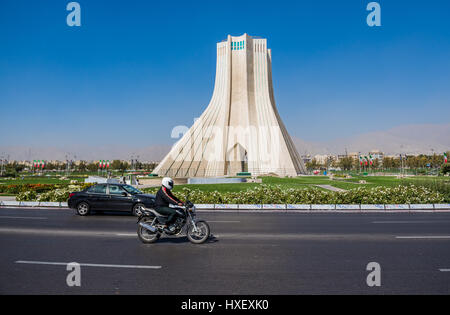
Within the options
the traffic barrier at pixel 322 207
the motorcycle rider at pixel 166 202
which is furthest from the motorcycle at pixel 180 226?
the traffic barrier at pixel 322 207

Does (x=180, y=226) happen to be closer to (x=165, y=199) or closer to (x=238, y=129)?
(x=165, y=199)

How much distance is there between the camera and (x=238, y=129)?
4825 centimetres

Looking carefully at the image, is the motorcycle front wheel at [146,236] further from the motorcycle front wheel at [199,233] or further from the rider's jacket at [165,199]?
the motorcycle front wheel at [199,233]

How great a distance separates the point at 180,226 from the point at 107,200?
21.6 feet

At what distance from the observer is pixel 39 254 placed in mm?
6523

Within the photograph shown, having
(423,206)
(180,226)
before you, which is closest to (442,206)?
(423,206)

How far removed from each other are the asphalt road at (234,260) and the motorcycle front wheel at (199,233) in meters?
0.22

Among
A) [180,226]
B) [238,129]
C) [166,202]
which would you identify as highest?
[238,129]

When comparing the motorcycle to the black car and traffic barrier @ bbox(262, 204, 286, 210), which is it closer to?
the black car

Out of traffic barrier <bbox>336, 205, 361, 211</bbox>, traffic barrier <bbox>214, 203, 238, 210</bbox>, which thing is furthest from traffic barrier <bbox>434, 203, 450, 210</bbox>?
traffic barrier <bbox>214, 203, 238, 210</bbox>

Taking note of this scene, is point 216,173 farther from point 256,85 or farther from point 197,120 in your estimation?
point 256,85
